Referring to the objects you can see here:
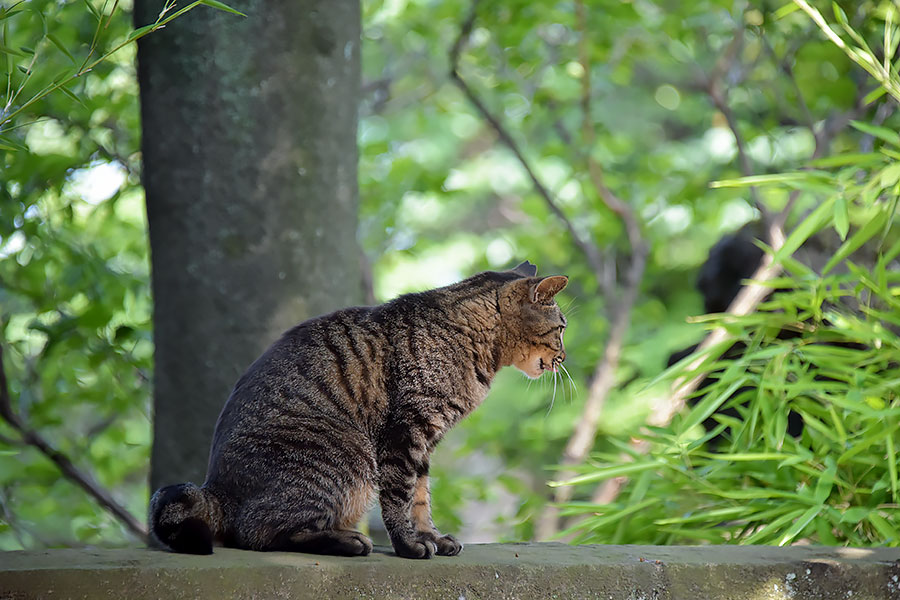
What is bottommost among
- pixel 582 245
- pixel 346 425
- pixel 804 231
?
pixel 582 245

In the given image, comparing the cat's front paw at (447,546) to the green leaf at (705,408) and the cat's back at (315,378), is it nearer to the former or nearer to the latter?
the cat's back at (315,378)

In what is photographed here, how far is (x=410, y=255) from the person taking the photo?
3889 mm

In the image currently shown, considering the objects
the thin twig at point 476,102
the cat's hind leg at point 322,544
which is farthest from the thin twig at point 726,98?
the cat's hind leg at point 322,544

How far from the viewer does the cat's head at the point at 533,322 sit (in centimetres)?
190

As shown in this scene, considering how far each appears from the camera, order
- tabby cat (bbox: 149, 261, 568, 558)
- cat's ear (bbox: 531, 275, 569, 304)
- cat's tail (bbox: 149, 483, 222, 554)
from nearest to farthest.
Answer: cat's tail (bbox: 149, 483, 222, 554), tabby cat (bbox: 149, 261, 568, 558), cat's ear (bbox: 531, 275, 569, 304)

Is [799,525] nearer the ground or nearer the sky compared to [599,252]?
nearer the sky

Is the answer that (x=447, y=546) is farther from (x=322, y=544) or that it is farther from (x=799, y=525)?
(x=799, y=525)

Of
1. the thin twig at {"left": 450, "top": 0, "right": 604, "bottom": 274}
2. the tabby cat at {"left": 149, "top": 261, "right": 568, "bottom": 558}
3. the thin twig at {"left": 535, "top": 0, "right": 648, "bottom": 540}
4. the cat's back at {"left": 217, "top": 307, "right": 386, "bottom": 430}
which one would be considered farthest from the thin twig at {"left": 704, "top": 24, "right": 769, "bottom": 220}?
the cat's back at {"left": 217, "top": 307, "right": 386, "bottom": 430}

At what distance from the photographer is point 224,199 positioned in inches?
82.1

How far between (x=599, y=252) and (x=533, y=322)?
2.23 metres

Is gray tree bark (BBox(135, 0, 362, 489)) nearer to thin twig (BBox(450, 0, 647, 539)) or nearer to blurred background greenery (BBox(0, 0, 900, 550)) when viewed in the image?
blurred background greenery (BBox(0, 0, 900, 550))

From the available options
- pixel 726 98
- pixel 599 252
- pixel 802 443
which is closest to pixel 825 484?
pixel 802 443

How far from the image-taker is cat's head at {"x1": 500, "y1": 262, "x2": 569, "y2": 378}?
190 centimetres

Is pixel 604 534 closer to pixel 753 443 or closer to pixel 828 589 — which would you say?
pixel 753 443
